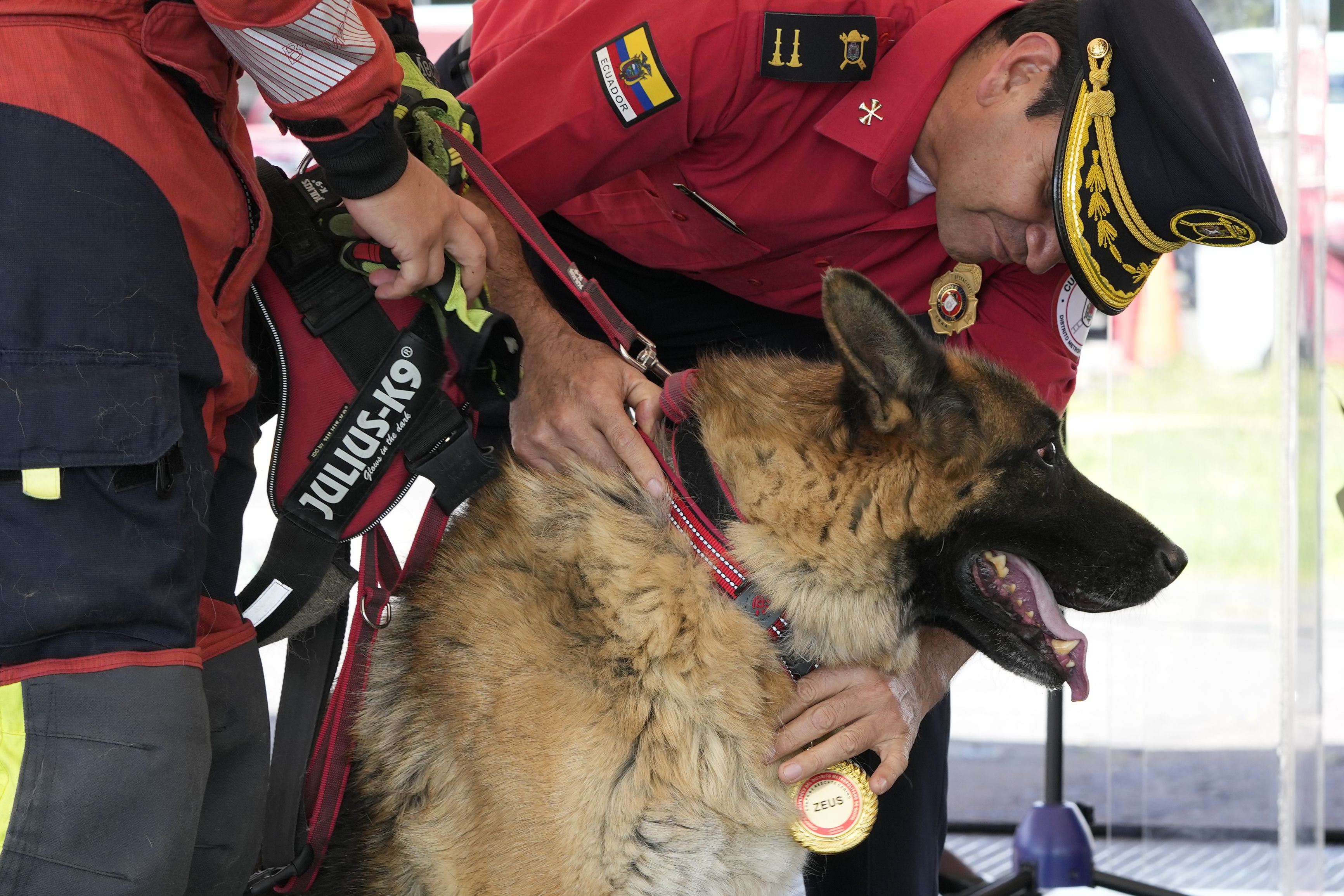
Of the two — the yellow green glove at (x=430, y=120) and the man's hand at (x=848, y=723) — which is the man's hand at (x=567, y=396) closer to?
the yellow green glove at (x=430, y=120)

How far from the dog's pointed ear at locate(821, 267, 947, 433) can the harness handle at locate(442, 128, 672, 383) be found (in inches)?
14.1

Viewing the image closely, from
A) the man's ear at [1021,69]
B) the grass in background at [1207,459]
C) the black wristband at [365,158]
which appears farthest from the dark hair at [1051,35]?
the grass in background at [1207,459]

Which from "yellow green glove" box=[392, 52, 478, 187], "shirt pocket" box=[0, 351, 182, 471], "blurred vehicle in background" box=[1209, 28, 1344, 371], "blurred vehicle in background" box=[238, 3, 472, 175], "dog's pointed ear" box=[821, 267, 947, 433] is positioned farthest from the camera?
"blurred vehicle in background" box=[238, 3, 472, 175]

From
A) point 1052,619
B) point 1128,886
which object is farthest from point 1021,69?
point 1128,886

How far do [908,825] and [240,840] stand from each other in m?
1.23

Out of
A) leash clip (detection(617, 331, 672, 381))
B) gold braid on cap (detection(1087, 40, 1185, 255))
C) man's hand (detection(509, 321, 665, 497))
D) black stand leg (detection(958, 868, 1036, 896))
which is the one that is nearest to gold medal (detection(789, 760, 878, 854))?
man's hand (detection(509, 321, 665, 497))

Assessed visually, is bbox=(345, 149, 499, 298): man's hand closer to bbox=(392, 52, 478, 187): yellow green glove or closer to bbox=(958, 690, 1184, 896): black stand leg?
bbox=(392, 52, 478, 187): yellow green glove

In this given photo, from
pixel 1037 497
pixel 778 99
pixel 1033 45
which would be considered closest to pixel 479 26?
pixel 778 99

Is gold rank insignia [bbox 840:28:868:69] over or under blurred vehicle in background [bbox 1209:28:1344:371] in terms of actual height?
under

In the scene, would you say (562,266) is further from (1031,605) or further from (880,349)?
(1031,605)

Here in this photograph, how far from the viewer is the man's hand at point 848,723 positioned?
5.01 feet

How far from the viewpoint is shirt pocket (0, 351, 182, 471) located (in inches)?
37.6

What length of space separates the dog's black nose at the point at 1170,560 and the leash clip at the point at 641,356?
2.51 ft

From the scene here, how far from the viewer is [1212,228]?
170 cm
